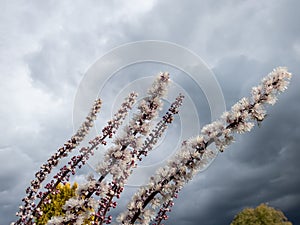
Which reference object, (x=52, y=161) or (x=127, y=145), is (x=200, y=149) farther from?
(x=52, y=161)

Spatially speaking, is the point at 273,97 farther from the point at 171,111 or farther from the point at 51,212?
the point at 51,212

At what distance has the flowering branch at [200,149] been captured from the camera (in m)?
4.04

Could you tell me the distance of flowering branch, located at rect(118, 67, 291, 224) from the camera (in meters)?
4.04

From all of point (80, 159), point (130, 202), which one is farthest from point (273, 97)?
point (80, 159)

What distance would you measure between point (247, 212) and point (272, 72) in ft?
155

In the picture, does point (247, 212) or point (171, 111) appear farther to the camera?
point (247, 212)

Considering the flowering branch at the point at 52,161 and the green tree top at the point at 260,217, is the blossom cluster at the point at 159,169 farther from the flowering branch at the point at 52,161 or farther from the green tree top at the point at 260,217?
the green tree top at the point at 260,217

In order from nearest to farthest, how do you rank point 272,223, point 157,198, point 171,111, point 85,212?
point 157,198 < point 85,212 < point 171,111 < point 272,223

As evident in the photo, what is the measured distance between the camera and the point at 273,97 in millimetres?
4562

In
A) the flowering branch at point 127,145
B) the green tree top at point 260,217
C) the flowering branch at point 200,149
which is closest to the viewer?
the flowering branch at point 200,149

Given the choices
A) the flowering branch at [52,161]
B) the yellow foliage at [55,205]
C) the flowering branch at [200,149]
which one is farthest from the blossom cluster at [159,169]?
the yellow foliage at [55,205]

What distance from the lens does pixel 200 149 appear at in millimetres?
4289

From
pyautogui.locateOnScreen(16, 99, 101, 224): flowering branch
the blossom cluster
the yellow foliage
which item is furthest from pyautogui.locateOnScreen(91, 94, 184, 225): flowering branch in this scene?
the yellow foliage

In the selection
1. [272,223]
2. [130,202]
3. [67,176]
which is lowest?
[130,202]
